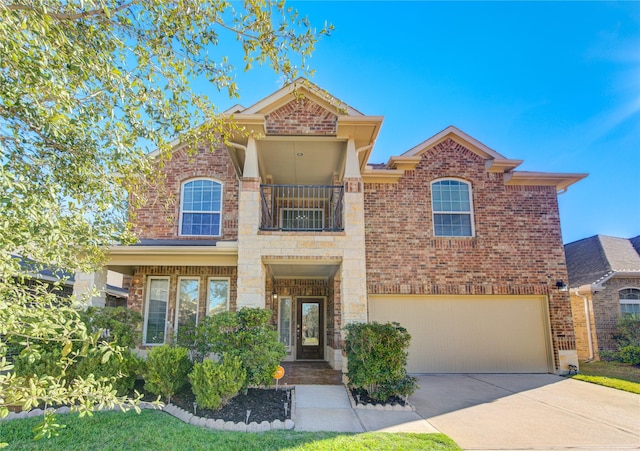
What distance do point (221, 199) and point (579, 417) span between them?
34.1 ft

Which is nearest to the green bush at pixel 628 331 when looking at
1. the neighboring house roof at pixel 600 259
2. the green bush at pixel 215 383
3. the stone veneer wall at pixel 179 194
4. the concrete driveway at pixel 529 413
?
the neighboring house roof at pixel 600 259

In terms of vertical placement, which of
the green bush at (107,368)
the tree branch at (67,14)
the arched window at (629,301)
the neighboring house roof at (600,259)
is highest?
the tree branch at (67,14)

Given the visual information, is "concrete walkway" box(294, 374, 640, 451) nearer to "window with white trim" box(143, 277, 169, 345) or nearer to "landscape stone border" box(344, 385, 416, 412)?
"landscape stone border" box(344, 385, 416, 412)

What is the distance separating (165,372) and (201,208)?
602 centimetres

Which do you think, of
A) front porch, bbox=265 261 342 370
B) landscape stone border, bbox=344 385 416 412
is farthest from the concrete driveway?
front porch, bbox=265 261 342 370

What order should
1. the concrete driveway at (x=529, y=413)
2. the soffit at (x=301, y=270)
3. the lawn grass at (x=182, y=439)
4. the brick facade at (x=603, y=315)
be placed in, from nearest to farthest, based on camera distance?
the lawn grass at (x=182, y=439) < the concrete driveway at (x=529, y=413) < the soffit at (x=301, y=270) < the brick facade at (x=603, y=315)

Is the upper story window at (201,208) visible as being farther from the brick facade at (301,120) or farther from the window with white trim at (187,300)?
the brick facade at (301,120)

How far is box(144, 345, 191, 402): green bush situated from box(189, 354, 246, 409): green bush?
2.77ft

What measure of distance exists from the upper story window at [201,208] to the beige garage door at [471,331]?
5.47 m

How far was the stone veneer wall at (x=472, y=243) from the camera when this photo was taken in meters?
11.3

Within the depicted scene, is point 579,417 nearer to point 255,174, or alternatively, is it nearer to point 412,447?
point 412,447

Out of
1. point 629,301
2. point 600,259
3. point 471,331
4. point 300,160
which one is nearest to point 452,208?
point 471,331

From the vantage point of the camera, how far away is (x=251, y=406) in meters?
6.80

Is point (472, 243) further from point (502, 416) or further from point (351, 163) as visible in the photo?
point (502, 416)
